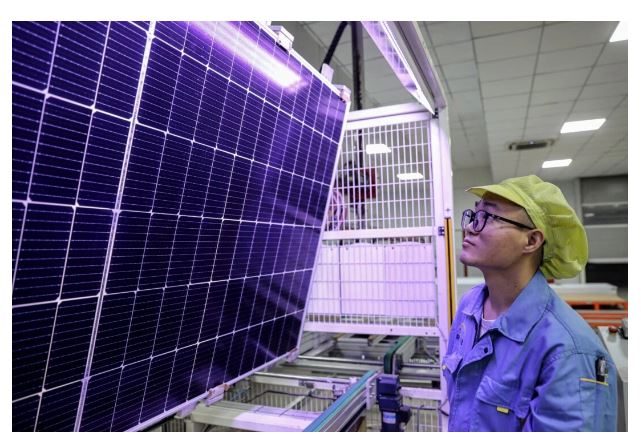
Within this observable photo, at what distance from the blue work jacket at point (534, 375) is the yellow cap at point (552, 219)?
0.14 metres

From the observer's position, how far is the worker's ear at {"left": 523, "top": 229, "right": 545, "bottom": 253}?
148 cm

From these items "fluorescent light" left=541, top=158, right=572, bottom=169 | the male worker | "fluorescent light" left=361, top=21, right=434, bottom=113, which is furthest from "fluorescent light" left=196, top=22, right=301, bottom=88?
"fluorescent light" left=541, top=158, right=572, bottom=169

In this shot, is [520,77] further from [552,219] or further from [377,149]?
[552,219]

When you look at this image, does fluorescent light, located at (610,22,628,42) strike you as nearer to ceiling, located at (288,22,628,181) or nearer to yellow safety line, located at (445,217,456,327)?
ceiling, located at (288,22,628,181)

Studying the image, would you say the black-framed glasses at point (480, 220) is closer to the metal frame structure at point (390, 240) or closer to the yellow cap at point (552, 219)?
the yellow cap at point (552, 219)

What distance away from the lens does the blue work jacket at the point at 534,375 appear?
1.18m

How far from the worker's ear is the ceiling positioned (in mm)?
3242

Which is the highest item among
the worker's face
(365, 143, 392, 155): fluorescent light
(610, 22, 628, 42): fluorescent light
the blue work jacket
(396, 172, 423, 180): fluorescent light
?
(610, 22, 628, 42): fluorescent light

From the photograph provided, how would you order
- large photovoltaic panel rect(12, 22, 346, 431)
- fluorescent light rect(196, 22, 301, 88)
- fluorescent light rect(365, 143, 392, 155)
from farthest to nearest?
fluorescent light rect(365, 143, 392, 155) → fluorescent light rect(196, 22, 301, 88) → large photovoltaic panel rect(12, 22, 346, 431)

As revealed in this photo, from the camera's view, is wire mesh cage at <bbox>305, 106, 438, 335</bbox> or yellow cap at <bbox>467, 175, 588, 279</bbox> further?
wire mesh cage at <bbox>305, 106, 438, 335</bbox>

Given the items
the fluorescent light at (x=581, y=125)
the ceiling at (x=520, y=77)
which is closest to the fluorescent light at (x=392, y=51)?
the ceiling at (x=520, y=77)

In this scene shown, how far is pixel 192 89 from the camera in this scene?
1431mm

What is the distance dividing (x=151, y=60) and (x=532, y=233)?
4.64 ft
